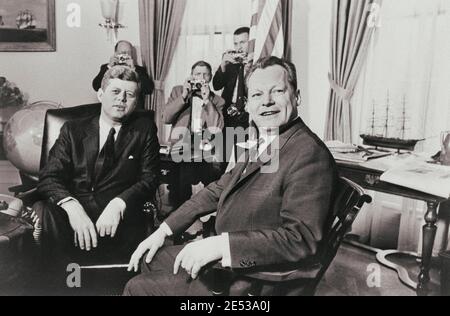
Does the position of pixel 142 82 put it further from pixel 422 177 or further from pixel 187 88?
pixel 422 177

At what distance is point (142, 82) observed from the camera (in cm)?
171

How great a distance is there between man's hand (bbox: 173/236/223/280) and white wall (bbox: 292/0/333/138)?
66cm

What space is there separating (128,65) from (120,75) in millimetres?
147

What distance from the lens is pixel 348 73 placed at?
63.0 inches

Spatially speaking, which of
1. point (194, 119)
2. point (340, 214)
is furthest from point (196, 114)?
point (340, 214)

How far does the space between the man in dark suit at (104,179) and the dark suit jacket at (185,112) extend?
96 millimetres

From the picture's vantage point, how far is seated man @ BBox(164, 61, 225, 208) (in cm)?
165

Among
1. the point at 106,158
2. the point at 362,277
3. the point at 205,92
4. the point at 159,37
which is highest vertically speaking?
the point at 159,37

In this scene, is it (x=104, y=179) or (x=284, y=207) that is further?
(x=104, y=179)

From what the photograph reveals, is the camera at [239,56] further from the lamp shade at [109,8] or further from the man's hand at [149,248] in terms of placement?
the man's hand at [149,248]

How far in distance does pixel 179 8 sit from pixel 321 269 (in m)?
1.22

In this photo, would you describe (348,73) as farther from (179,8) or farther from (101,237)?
(101,237)

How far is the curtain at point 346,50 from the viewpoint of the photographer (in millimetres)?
1565
